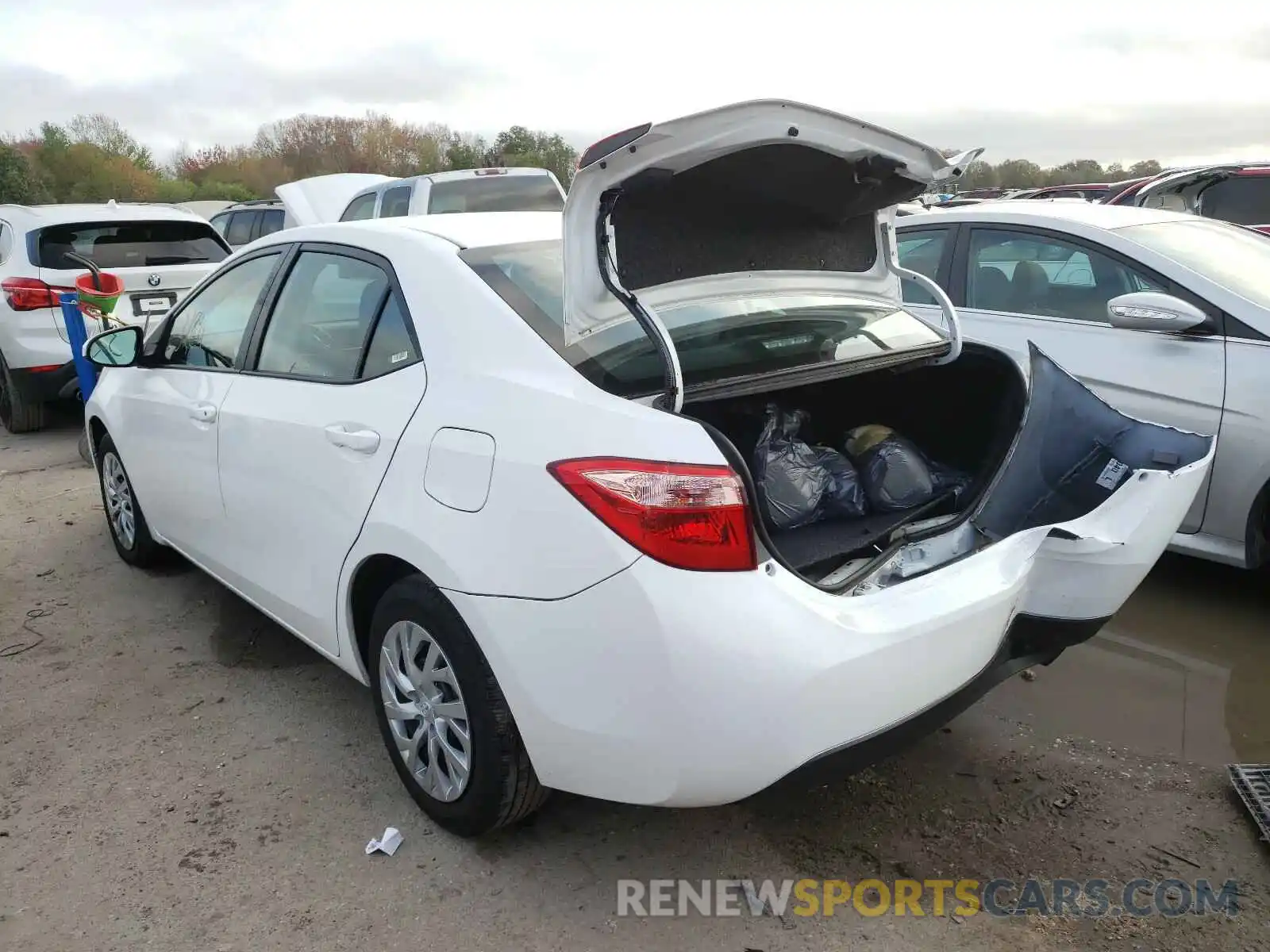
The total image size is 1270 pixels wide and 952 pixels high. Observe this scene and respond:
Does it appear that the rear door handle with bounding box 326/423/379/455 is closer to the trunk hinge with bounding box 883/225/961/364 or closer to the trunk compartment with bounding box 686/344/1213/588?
the trunk compartment with bounding box 686/344/1213/588

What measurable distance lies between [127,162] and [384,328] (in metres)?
39.9

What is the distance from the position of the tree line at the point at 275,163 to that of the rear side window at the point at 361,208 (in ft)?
51.3

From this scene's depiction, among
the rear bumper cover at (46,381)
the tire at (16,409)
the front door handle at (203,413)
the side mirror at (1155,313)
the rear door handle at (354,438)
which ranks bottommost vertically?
the tire at (16,409)

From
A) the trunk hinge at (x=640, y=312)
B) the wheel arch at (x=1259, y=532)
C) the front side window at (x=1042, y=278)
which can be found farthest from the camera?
the front side window at (x=1042, y=278)

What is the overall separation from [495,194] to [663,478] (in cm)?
775

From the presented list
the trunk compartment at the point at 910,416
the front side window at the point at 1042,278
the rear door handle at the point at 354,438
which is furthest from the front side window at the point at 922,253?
the rear door handle at the point at 354,438

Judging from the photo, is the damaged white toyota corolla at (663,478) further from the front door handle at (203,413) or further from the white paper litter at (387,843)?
the white paper litter at (387,843)

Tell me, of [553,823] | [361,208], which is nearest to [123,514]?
[553,823]

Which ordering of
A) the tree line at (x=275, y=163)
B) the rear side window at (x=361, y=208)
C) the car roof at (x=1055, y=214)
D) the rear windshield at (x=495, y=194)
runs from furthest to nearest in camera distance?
the tree line at (x=275, y=163), the rear side window at (x=361, y=208), the rear windshield at (x=495, y=194), the car roof at (x=1055, y=214)

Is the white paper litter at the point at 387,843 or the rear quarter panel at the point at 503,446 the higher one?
the rear quarter panel at the point at 503,446

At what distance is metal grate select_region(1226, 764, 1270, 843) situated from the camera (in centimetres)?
263

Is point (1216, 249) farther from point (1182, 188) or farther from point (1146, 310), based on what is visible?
point (1182, 188)

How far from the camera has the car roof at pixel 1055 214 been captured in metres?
4.47

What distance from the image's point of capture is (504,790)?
2.40 metres
